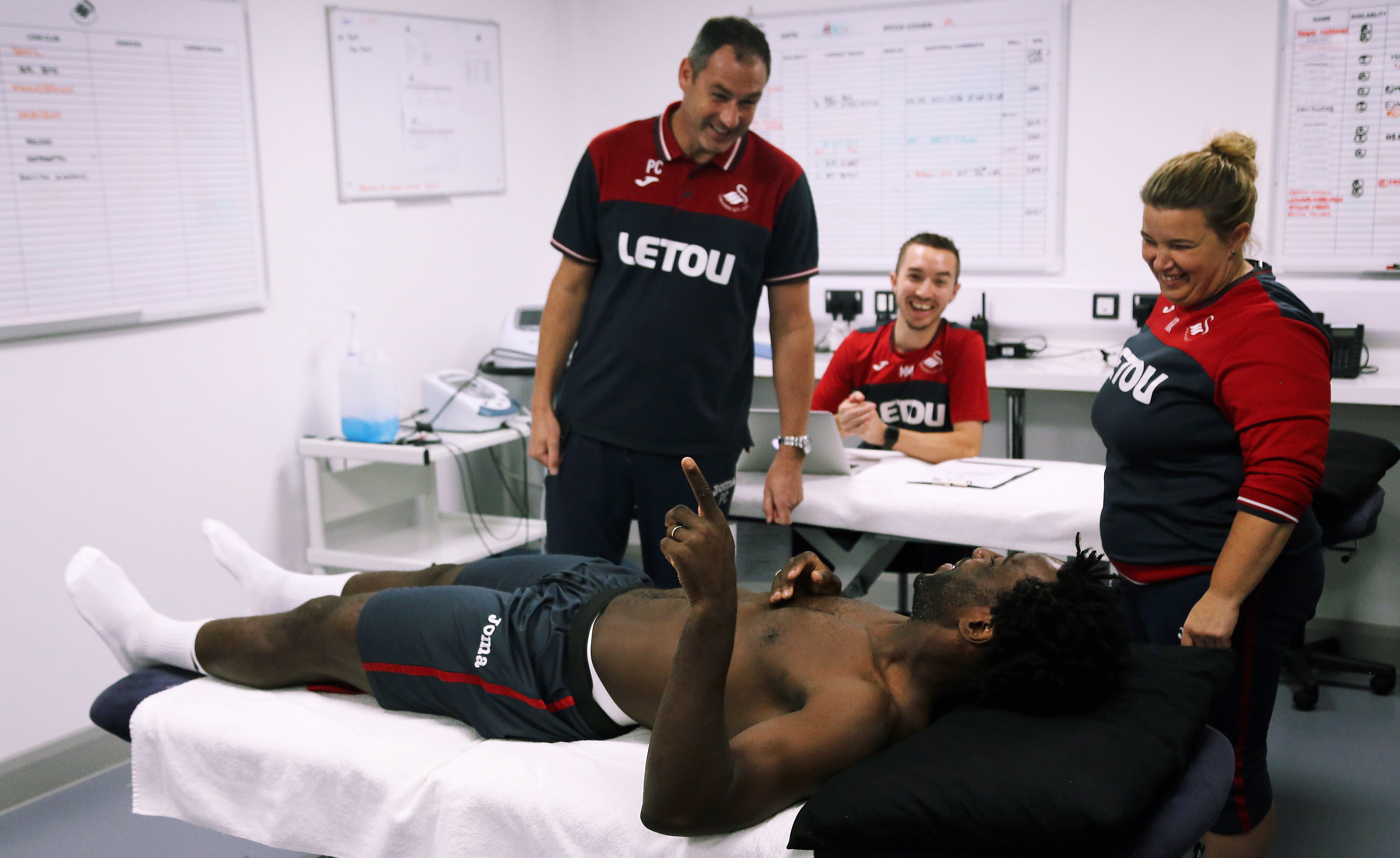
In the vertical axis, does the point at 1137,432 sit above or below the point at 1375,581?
above

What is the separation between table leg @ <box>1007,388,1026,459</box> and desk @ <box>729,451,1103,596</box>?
0.77m

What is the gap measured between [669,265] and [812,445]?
0.60 m

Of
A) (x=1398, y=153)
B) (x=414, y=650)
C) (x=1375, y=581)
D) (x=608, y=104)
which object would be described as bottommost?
(x=1375, y=581)

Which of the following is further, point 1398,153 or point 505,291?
point 505,291

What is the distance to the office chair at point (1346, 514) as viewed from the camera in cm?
231

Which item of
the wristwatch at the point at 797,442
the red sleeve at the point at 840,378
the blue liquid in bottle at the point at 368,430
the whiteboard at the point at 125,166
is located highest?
the whiteboard at the point at 125,166

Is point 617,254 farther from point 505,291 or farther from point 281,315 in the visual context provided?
point 505,291

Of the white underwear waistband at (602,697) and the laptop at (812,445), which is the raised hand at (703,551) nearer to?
the white underwear waistband at (602,697)

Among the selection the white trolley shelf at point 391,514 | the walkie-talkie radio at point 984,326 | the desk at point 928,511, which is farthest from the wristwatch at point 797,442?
the walkie-talkie radio at point 984,326

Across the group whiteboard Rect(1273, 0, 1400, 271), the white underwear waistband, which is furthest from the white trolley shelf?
whiteboard Rect(1273, 0, 1400, 271)

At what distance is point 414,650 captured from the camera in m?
1.74

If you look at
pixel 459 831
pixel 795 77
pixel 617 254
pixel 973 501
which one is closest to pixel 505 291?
pixel 795 77

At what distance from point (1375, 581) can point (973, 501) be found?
1.73 m

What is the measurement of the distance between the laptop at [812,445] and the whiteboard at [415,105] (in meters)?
1.62
